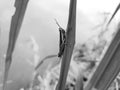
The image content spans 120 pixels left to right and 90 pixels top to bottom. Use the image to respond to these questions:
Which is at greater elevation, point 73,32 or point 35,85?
point 73,32

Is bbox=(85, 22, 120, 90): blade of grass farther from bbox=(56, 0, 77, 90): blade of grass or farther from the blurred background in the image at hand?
the blurred background

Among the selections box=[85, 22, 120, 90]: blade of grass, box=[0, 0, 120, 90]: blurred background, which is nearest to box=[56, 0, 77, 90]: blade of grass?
box=[85, 22, 120, 90]: blade of grass

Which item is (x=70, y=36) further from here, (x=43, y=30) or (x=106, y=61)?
(x=43, y=30)

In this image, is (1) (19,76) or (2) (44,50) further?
(2) (44,50)

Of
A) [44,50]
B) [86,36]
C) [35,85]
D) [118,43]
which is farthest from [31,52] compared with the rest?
[118,43]

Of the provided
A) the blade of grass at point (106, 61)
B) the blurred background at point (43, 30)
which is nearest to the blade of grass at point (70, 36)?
the blade of grass at point (106, 61)

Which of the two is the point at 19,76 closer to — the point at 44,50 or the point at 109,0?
the point at 44,50

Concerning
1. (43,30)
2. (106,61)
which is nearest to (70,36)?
(106,61)

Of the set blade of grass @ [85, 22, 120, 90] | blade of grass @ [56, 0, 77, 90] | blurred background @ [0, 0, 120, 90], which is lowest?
blurred background @ [0, 0, 120, 90]
